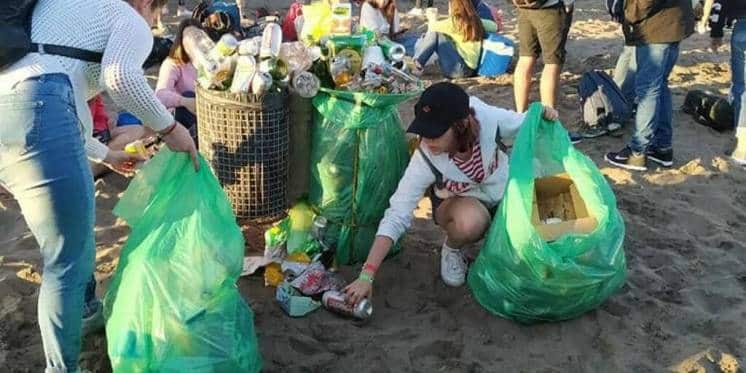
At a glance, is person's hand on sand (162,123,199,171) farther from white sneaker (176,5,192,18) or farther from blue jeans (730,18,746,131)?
white sneaker (176,5,192,18)

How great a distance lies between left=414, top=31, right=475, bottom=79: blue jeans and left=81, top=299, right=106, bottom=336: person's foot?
3841mm

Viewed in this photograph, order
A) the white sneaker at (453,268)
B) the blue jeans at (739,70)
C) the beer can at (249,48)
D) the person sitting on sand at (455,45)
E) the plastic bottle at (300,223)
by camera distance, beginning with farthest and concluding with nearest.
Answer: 1. the person sitting on sand at (455,45)
2. the blue jeans at (739,70)
3. the plastic bottle at (300,223)
4. the white sneaker at (453,268)
5. the beer can at (249,48)

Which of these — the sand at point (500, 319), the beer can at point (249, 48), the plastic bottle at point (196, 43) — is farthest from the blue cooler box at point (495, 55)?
the beer can at point (249, 48)

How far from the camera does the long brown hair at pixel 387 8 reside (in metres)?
6.38

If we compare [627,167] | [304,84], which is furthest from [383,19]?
[304,84]

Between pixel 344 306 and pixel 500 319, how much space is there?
61 cm

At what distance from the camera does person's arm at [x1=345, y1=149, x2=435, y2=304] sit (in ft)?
9.47

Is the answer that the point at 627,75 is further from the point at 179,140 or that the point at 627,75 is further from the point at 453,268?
the point at 179,140

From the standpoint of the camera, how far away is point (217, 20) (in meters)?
4.47

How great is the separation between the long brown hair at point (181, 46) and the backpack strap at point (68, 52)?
6.13ft

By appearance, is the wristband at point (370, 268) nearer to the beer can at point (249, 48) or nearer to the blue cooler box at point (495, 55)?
the beer can at point (249, 48)

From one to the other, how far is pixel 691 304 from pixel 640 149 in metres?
1.57

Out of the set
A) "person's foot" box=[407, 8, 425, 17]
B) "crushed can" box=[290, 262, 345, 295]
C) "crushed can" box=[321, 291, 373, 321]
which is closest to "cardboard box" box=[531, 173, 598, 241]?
"crushed can" box=[321, 291, 373, 321]

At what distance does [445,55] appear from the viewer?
6168mm
